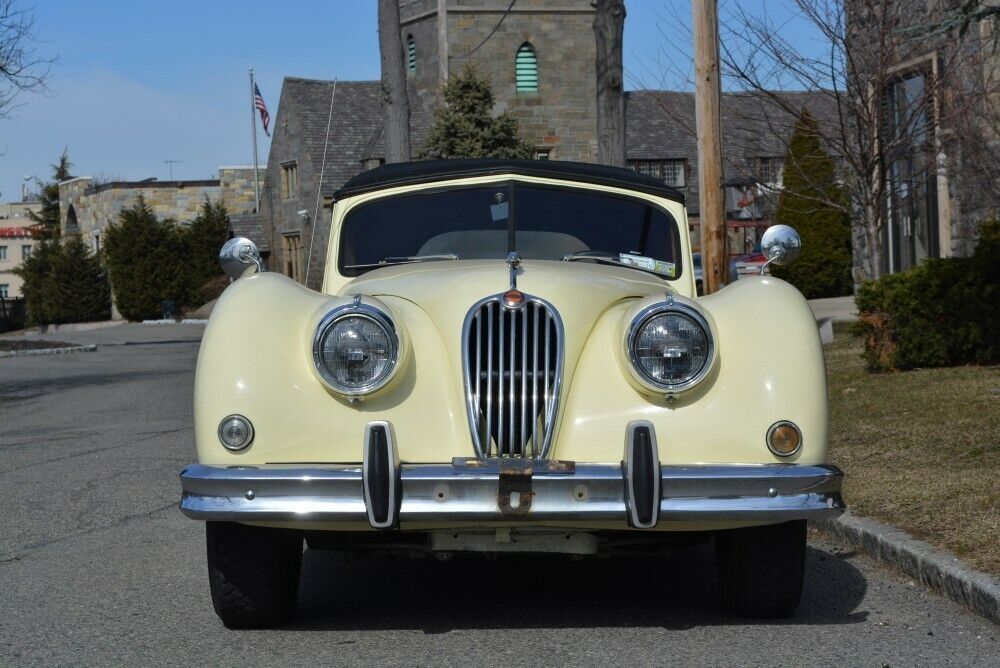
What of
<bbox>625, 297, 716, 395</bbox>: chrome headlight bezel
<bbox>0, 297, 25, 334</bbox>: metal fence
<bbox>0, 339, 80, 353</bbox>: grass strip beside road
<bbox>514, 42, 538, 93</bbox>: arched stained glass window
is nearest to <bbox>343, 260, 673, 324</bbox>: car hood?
<bbox>625, 297, 716, 395</bbox>: chrome headlight bezel

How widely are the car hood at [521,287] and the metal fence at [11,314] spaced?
2270 inches

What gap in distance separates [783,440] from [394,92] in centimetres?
1727

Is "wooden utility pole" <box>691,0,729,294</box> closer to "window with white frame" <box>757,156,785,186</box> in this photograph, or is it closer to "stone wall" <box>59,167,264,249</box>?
"window with white frame" <box>757,156,785,186</box>

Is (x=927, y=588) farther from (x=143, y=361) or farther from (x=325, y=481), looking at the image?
(x=143, y=361)

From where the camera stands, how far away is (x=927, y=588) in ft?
19.1

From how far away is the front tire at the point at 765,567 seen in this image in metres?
5.21

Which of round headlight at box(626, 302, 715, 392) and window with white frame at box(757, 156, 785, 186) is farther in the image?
window with white frame at box(757, 156, 785, 186)

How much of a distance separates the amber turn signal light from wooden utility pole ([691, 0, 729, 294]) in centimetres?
679

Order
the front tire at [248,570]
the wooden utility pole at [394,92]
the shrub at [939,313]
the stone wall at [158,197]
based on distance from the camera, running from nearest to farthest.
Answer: the front tire at [248,570], the shrub at [939,313], the wooden utility pole at [394,92], the stone wall at [158,197]

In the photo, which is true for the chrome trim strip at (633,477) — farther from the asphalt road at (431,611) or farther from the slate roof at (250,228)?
the slate roof at (250,228)

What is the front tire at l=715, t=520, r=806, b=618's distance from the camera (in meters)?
5.21

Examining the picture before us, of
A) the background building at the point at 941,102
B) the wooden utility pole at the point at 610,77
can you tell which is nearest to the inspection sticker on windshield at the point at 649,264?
the background building at the point at 941,102

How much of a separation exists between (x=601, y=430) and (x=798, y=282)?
34.3 meters

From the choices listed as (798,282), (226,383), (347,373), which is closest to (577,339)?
(347,373)
